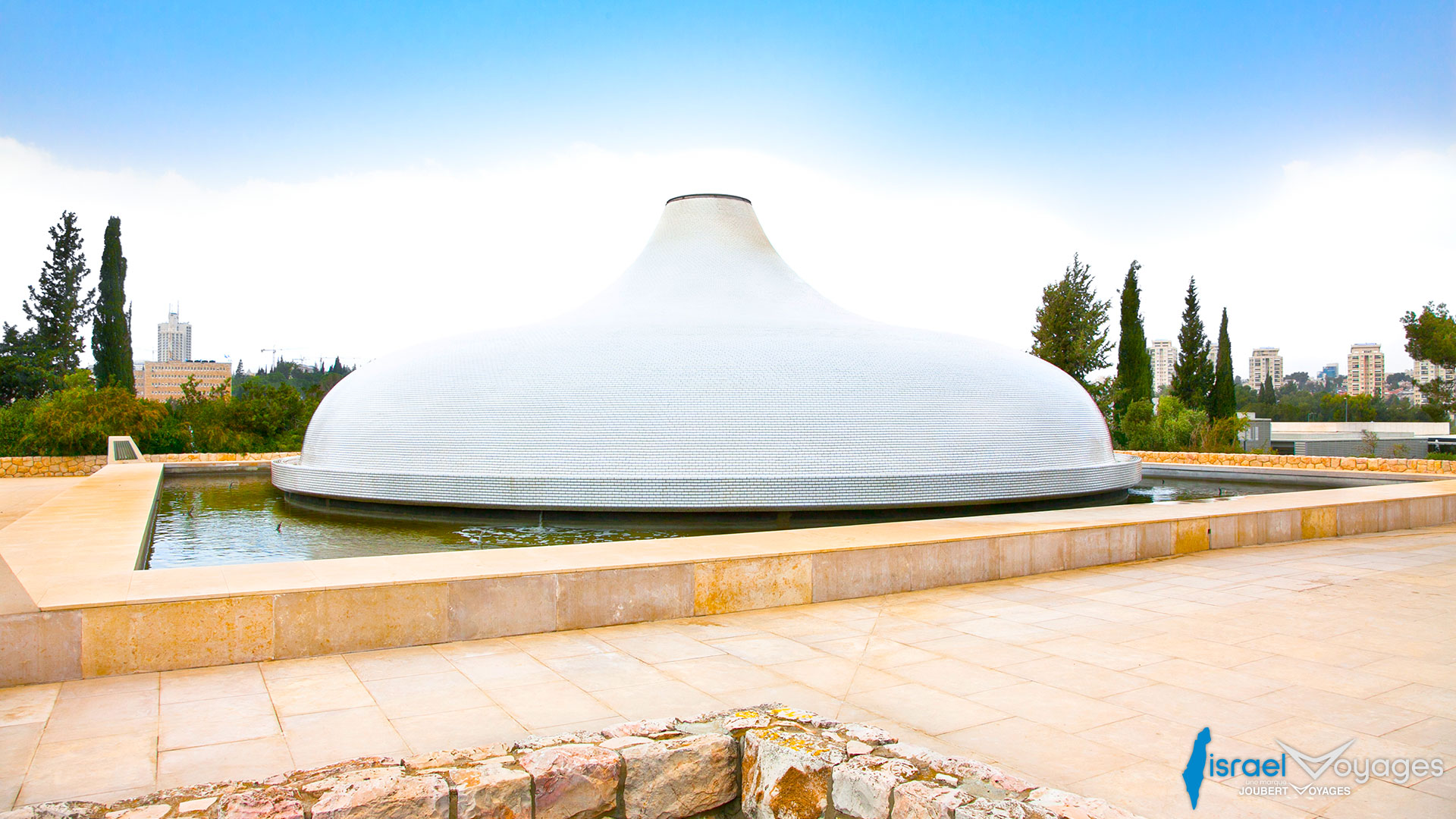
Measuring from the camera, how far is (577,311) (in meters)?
18.4

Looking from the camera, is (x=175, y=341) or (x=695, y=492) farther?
(x=175, y=341)

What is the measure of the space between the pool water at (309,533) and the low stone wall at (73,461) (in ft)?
23.4

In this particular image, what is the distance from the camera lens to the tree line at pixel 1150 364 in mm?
26891

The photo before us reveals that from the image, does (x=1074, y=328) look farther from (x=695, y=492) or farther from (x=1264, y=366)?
(x=1264, y=366)

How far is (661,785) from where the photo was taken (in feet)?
10.3

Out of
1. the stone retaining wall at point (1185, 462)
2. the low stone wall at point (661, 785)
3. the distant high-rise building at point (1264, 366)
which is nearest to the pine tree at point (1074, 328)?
the stone retaining wall at point (1185, 462)

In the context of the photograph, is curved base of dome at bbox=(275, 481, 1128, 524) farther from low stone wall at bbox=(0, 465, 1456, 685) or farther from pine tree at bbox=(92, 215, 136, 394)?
pine tree at bbox=(92, 215, 136, 394)

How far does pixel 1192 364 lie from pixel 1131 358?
9.46m

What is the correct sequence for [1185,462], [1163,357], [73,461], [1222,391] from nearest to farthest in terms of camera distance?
[73,461] < [1185,462] < [1222,391] < [1163,357]

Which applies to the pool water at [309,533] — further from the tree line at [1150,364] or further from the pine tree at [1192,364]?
the pine tree at [1192,364]

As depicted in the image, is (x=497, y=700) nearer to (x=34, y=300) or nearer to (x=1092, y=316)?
(x=1092, y=316)

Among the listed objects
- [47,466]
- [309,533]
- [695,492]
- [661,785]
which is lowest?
[309,533]

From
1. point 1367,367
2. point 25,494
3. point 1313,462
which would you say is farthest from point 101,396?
point 1367,367

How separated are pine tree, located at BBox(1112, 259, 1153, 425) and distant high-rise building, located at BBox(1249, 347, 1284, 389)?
397 feet
